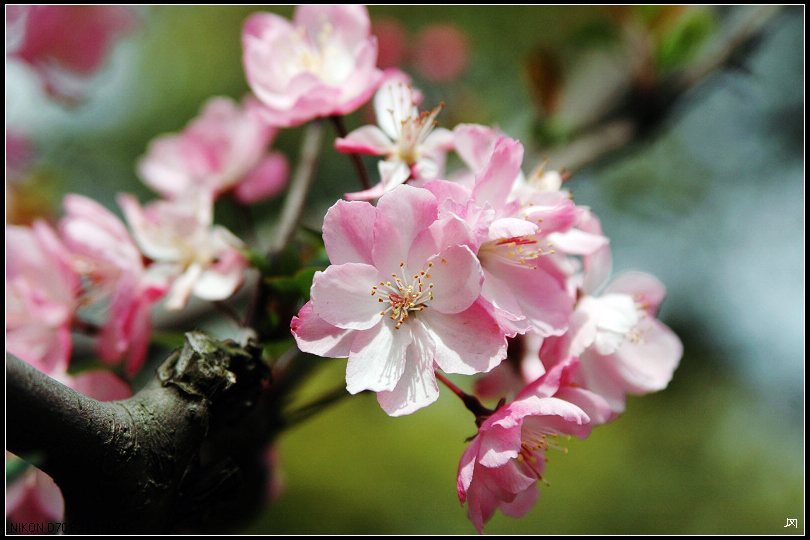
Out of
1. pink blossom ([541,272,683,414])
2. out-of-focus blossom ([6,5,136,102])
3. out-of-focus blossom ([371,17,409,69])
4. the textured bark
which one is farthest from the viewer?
out-of-focus blossom ([371,17,409,69])

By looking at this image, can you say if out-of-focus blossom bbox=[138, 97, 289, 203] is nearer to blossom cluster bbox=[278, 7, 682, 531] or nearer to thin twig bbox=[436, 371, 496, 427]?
blossom cluster bbox=[278, 7, 682, 531]

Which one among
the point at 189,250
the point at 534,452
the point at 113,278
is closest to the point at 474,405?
the point at 534,452

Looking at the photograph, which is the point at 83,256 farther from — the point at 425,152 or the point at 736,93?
the point at 736,93

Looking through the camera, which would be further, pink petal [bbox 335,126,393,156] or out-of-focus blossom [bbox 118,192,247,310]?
out-of-focus blossom [bbox 118,192,247,310]

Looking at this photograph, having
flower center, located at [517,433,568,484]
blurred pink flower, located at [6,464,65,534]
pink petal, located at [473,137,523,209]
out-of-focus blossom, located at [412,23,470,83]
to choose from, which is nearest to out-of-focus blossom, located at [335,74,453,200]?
pink petal, located at [473,137,523,209]

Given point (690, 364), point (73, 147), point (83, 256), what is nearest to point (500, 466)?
point (83, 256)

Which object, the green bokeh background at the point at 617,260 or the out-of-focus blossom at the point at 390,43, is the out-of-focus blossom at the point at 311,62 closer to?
the green bokeh background at the point at 617,260
